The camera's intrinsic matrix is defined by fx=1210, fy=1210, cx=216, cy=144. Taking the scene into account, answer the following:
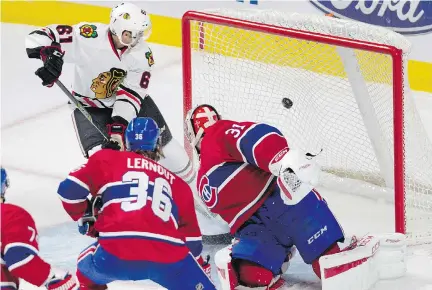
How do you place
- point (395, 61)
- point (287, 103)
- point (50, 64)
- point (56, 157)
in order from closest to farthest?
point (395, 61) → point (50, 64) → point (287, 103) → point (56, 157)

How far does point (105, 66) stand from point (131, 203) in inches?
47.1

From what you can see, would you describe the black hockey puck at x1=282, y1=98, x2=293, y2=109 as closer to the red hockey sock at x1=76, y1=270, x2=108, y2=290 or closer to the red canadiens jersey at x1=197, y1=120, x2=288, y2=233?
the red canadiens jersey at x1=197, y1=120, x2=288, y2=233

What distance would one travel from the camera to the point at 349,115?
4828 mm

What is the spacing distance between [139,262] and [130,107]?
113 centimetres

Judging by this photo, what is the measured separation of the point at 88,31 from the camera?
4.57 m

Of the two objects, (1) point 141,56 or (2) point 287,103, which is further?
(2) point 287,103

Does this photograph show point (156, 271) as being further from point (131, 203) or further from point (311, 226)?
point (311, 226)

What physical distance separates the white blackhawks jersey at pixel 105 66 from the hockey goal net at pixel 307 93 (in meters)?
0.28

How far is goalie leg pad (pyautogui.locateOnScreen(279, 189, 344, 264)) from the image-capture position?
13.0 ft

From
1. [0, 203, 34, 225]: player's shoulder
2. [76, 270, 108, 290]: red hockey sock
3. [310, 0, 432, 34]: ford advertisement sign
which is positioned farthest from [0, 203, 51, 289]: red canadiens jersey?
[310, 0, 432, 34]: ford advertisement sign

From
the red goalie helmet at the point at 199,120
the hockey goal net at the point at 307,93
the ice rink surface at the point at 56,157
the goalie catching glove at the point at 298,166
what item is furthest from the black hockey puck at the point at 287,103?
the goalie catching glove at the point at 298,166

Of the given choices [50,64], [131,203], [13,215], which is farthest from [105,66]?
[13,215]

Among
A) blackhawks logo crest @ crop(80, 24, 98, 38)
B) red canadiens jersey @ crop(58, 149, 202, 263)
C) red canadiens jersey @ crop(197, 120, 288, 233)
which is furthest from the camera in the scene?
blackhawks logo crest @ crop(80, 24, 98, 38)

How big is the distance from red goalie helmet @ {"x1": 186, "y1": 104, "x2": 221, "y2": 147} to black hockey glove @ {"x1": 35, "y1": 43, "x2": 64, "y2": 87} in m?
0.61
